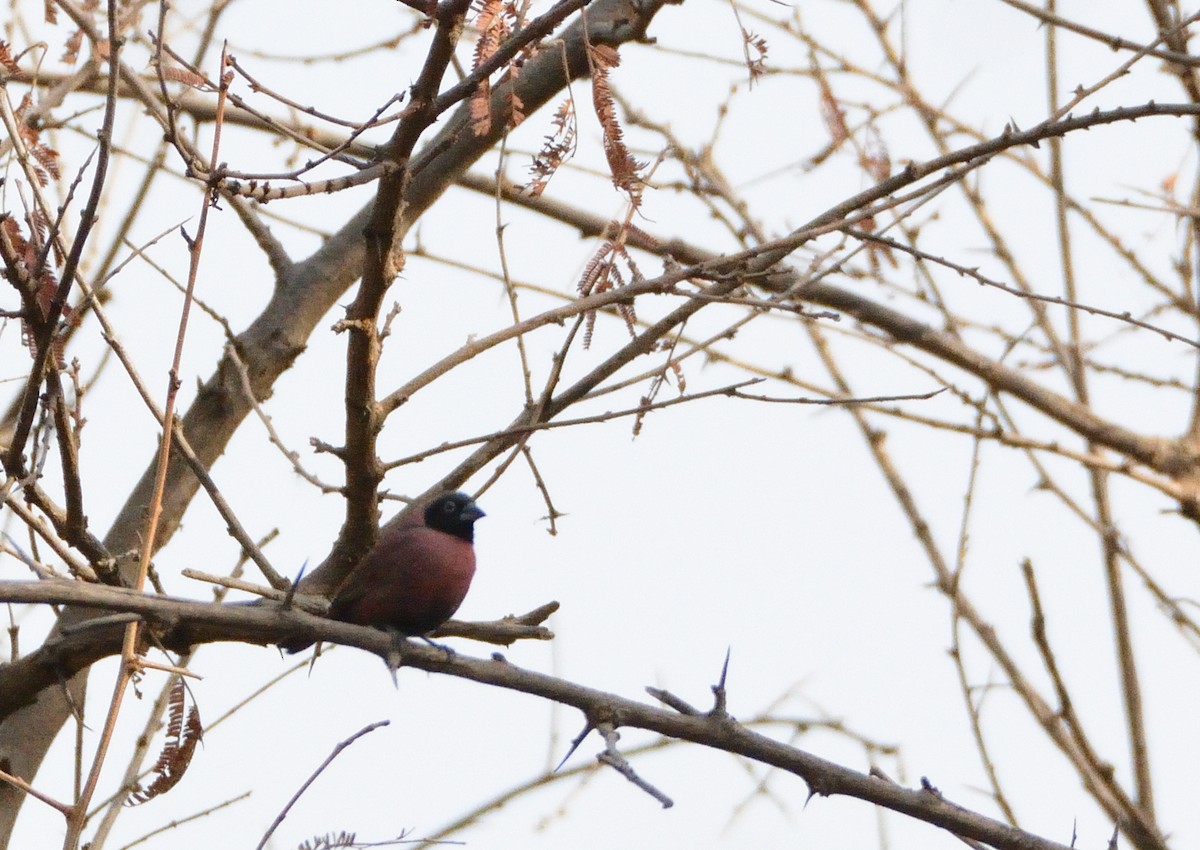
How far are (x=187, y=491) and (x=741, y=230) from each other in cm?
293

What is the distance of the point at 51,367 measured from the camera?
363cm

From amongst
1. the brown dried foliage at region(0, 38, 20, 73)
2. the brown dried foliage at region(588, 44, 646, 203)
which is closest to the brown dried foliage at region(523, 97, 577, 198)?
the brown dried foliage at region(588, 44, 646, 203)

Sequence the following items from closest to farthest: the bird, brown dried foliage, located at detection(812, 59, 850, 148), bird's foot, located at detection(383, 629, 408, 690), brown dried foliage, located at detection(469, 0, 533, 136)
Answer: brown dried foliage, located at detection(469, 0, 533, 136), bird's foot, located at detection(383, 629, 408, 690), the bird, brown dried foliage, located at detection(812, 59, 850, 148)

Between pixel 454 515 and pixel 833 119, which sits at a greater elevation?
pixel 833 119

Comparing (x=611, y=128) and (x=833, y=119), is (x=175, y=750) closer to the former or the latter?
(x=611, y=128)

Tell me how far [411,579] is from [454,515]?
0.71 m

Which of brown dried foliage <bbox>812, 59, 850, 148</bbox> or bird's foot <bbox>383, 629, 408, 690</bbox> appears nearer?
bird's foot <bbox>383, 629, 408, 690</bbox>

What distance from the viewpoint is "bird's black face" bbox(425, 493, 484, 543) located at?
5395 mm

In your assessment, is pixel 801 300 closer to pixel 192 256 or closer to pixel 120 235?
pixel 120 235

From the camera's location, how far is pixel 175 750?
3.62m

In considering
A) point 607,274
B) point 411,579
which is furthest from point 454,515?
point 607,274

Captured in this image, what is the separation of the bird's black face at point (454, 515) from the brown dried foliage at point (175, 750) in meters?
1.68

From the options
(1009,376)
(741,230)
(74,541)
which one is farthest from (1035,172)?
(74,541)

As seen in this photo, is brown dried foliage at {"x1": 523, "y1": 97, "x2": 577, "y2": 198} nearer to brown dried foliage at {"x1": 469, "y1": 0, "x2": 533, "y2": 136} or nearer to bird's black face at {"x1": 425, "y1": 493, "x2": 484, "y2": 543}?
brown dried foliage at {"x1": 469, "y1": 0, "x2": 533, "y2": 136}
